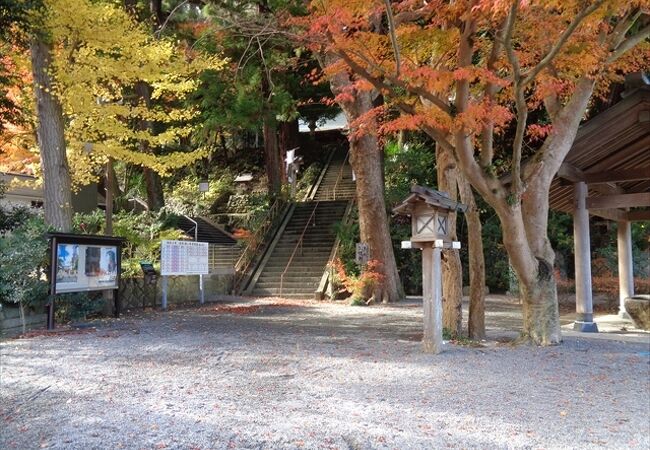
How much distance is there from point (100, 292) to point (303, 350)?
6512 millimetres

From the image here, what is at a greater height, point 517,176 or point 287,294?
point 517,176

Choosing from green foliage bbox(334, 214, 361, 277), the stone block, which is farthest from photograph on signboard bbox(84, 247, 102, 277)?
the stone block

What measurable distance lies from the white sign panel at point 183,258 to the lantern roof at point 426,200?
841 cm

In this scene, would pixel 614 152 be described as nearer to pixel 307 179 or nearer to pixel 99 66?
pixel 99 66

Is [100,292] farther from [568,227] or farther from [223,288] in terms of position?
[568,227]

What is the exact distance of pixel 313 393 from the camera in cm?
558

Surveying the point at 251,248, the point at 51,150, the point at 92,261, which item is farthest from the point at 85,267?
the point at 251,248

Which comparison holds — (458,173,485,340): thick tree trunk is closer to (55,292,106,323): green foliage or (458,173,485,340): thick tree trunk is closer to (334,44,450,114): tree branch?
(334,44,450,114): tree branch

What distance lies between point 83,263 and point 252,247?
9.62 metres

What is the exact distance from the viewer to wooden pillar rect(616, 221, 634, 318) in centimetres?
1282

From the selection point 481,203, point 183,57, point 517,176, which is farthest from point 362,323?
point 481,203

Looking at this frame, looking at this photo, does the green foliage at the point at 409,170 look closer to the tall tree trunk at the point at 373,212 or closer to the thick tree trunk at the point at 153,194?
the tall tree trunk at the point at 373,212

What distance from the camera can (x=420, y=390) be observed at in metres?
5.73

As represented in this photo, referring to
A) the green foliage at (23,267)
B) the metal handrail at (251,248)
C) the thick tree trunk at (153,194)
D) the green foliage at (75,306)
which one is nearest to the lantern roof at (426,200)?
the green foliage at (23,267)
